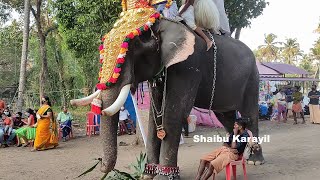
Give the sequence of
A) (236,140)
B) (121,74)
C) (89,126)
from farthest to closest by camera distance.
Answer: (89,126), (236,140), (121,74)

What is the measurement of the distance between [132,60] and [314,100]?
1246cm

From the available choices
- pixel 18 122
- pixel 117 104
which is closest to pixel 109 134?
pixel 117 104

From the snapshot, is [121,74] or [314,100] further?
[314,100]

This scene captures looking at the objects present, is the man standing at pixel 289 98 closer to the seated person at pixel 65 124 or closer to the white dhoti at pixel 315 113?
the white dhoti at pixel 315 113

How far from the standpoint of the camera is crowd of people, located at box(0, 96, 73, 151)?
1001 centimetres

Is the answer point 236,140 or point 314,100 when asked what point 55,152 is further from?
point 314,100

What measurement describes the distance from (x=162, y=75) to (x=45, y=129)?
6.30 meters

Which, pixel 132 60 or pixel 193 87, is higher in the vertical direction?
pixel 132 60

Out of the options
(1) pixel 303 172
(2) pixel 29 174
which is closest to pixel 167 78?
(1) pixel 303 172

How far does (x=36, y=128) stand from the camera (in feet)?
34.1

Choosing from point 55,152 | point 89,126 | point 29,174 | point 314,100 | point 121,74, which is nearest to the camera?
point 121,74

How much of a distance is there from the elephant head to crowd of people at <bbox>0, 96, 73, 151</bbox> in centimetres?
602

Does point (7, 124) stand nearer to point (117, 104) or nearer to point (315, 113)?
point (117, 104)

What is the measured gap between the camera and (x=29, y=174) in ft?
22.2
